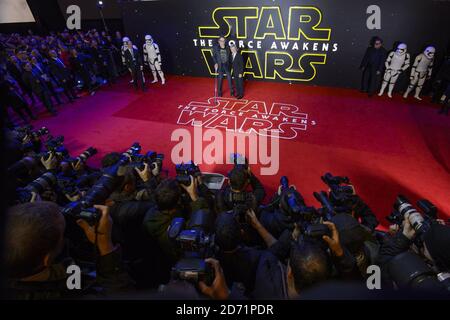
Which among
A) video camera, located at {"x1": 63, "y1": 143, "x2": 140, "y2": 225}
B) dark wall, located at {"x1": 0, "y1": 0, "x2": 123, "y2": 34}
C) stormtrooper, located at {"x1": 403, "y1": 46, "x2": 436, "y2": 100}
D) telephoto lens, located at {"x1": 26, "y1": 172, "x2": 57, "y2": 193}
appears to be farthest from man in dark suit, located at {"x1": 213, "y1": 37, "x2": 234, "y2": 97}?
dark wall, located at {"x1": 0, "y1": 0, "x2": 123, "y2": 34}

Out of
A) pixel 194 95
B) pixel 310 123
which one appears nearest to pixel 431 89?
pixel 310 123

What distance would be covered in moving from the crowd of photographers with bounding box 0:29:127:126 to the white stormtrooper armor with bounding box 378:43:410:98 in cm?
961

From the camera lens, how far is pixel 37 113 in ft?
27.3

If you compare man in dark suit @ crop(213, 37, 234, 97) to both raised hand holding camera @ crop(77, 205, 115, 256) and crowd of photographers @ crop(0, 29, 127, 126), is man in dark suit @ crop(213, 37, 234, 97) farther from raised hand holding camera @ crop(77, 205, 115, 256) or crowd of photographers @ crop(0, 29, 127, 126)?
raised hand holding camera @ crop(77, 205, 115, 256)

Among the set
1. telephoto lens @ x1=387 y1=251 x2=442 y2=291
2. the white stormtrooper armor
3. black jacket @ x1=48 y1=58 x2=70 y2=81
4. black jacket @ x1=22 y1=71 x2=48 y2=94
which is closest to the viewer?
telephoto lens @ x1=387 y1=251 x2=442 y2=291

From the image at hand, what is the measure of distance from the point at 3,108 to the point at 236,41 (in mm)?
9097

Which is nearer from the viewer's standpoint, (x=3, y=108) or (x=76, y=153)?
(x=3, y=108)

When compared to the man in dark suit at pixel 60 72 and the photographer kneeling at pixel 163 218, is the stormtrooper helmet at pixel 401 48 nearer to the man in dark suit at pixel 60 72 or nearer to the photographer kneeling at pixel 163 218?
the photographer kneeling at pixel 163 218

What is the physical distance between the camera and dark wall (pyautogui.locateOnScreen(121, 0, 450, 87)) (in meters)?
7.30

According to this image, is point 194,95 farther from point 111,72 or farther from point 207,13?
point 111,72

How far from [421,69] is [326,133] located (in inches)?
142

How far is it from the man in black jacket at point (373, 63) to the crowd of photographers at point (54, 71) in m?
9.06

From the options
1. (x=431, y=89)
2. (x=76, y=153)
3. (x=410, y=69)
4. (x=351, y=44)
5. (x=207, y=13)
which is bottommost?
(x=76, y=153)

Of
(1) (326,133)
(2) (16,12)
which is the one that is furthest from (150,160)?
(2) (16,12)
